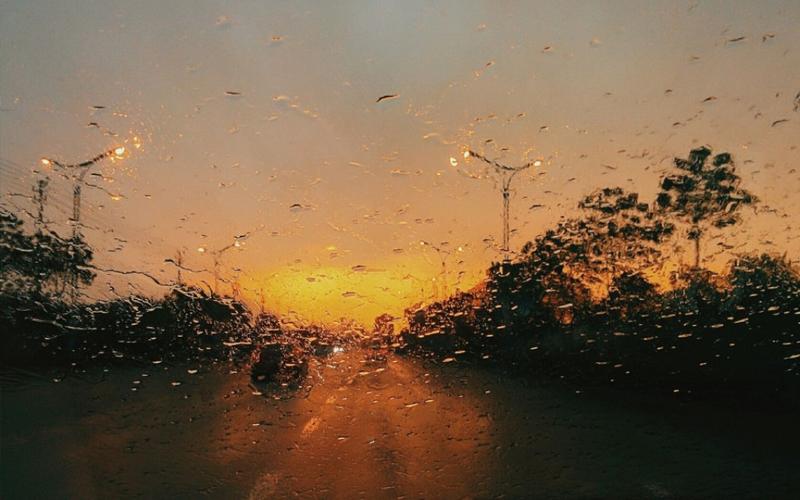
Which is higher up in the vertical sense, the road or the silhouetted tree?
the silhouetted tree

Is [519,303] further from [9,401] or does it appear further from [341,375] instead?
[9,401]

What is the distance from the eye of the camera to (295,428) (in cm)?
1238

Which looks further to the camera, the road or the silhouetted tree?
the silhouetted tree

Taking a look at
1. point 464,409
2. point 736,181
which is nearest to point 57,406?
point 464,409

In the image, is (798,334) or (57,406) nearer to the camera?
(57,406)

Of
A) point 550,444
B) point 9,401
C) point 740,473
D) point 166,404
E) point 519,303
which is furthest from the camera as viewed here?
point 519,303

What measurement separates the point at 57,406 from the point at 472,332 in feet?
18.7

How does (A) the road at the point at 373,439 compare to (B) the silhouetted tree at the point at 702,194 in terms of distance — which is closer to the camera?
(A) the road at the point at 373,439

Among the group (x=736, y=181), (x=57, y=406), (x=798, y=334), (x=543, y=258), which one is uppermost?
(x=736, y=181)

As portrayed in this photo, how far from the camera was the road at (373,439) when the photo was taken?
27.7ft

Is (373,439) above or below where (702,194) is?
below

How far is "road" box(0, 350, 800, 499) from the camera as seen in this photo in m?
8.44

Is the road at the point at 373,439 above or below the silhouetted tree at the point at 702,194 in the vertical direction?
below

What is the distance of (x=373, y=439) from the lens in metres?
11.5
